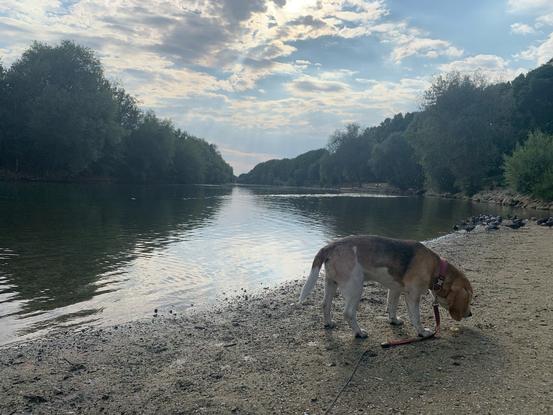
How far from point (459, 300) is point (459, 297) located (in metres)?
0.05

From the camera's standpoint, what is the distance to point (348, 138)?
156625 mm

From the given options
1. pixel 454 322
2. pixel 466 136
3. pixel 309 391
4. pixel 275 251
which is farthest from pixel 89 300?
pixel 466 136

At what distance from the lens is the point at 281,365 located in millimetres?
6246

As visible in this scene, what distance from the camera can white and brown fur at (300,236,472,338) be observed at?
23.6ft

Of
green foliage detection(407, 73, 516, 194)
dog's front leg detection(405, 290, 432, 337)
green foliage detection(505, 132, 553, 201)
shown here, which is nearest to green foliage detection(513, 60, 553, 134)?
green foliage detection(407, 73, 516, 194)

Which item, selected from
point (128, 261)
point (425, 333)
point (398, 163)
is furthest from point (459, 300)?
point (398, 163)

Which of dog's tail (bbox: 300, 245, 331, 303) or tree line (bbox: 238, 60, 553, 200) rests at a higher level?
A: tree line (bbox: 238, 60, 553, 200)

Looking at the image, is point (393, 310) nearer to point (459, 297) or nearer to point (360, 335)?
point (360, 335)

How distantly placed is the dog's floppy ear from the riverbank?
15.6 inches

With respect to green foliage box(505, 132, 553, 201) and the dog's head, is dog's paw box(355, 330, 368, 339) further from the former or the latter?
green foliage box(505, 132, 553, 201)

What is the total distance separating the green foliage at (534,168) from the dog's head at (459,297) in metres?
47.0

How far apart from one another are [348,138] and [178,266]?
14786cm

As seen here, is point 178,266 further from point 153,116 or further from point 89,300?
point 153,116

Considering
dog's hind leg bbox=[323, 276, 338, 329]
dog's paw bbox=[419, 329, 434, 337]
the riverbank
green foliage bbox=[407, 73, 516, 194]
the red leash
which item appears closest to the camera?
the riverbank
